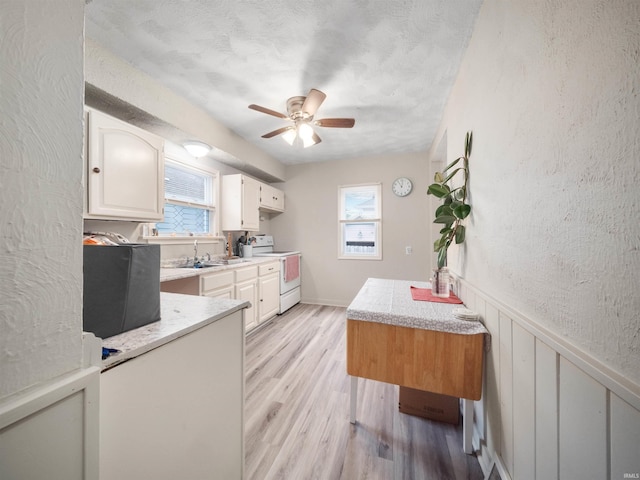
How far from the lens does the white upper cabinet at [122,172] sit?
5.34ft

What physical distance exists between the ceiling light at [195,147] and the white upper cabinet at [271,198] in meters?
1.18

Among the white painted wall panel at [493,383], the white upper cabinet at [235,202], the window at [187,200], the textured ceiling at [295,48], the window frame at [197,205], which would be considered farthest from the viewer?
the white upper cabinet at [235,202]

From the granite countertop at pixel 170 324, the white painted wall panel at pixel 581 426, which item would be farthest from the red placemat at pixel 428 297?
the granite countertop at pixel 170 324

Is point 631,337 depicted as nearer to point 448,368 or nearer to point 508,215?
point 508,215

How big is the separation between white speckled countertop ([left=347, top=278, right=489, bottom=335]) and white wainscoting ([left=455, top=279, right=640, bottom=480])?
15cm

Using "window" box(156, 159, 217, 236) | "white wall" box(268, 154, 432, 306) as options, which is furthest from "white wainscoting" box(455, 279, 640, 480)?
"window" box(156, 159, 217, 236)

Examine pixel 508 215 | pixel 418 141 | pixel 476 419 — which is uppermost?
pixel 418 141

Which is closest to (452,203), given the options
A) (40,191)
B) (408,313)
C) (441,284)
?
(441,284)

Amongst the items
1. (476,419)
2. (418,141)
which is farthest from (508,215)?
(418,141)

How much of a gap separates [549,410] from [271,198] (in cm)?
381

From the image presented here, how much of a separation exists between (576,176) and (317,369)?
6.88 ft

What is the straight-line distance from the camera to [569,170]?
0.69 metres

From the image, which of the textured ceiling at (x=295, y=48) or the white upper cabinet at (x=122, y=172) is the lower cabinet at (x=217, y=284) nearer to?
the white upper cabinet at (x=122, y=172)

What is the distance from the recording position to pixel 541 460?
2.58 feet
